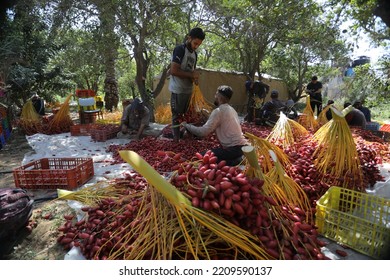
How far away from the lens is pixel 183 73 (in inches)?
155

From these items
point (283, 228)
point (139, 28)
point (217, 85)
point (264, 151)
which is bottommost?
point (283, 228)

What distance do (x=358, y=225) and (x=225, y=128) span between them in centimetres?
148

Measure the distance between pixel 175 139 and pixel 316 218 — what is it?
2620mm

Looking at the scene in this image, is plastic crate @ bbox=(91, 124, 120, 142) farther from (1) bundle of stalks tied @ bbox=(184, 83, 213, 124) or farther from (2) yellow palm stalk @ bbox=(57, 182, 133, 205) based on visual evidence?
(2) yellow palm stalk @ bbox=(57, 182, 133, 205)

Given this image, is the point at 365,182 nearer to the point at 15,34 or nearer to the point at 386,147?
the point at 386,147

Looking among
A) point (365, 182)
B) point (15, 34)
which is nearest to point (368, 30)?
point (365, 182)

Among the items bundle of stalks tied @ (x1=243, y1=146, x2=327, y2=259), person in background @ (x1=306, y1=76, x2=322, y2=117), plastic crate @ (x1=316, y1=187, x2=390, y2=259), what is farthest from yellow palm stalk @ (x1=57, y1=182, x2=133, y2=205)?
person in background @ (x1=306, y1=76, x2=322, y2=117)

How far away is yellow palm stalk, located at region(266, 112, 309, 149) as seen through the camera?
3281mm

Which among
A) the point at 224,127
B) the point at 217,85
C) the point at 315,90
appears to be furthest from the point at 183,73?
the point at 217,85

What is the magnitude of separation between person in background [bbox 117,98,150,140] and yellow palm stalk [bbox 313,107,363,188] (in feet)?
11.5

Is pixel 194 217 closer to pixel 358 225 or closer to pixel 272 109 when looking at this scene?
pixel 358 225

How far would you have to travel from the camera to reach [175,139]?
4.29m

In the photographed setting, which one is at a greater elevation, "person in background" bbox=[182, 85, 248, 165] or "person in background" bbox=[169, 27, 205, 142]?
"person in background" bbox=[169, 27, 205, 142]

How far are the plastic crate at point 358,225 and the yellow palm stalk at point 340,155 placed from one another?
0.95ft
